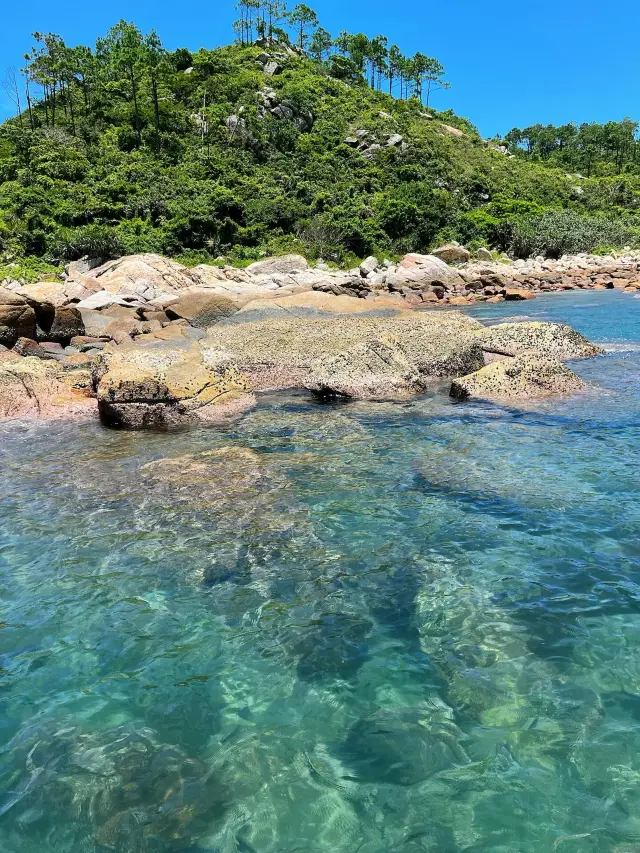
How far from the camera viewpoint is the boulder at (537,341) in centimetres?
A: 1126

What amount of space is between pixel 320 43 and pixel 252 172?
5242cm

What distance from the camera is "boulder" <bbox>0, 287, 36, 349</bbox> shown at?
12945mm

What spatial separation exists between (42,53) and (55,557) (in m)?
77.2

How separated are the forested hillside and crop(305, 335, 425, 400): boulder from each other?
32179mm

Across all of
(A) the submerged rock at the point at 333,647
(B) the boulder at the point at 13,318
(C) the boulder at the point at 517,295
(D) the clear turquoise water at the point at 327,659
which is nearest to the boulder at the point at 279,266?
(C) the boulder at the point at 517,295

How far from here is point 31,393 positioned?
923 cm

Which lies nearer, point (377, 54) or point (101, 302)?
point (101, 302)

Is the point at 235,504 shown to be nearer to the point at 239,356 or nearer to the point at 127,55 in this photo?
the point at 239,356

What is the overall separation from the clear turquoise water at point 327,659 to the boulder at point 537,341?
524 centimetres

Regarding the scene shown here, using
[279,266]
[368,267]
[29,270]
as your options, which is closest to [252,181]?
[279,266]

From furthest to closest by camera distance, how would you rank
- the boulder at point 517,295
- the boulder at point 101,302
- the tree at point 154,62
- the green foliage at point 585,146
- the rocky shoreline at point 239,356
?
the green foliage at point 585,146 < the tree at point 154,62 < the boulder at point 517,295 < the boulder at point 101,302 < the rocky shoreline at point 239,356

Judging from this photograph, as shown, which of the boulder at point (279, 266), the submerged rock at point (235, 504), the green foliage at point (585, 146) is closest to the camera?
the submerged rock at point (235, 504)

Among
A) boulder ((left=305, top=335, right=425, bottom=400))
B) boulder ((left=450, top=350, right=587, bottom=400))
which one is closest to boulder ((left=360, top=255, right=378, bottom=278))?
boulder ((left=305, top=335, right=425, bottom=400))

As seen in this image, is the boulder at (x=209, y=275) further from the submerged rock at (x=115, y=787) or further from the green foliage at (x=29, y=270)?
the submerged rock at (x=115, y=787)
